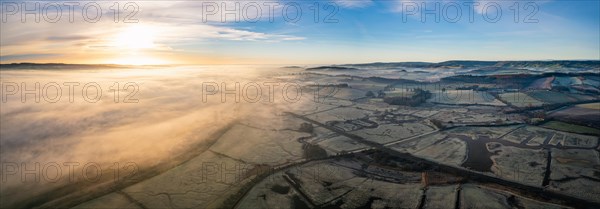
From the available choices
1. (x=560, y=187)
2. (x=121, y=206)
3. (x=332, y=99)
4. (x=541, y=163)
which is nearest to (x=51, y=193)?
(x=121, y=206)

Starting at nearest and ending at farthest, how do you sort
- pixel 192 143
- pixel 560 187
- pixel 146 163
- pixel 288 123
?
pixel 560 187
pixel 146 163
pixel 192 143
pixel 288 123

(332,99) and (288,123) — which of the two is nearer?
(288,123)

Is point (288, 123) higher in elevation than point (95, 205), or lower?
higher

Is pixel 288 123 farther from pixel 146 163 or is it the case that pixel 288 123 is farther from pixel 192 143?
pixel 146 163

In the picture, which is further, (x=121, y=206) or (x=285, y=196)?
(x=285, y=196)

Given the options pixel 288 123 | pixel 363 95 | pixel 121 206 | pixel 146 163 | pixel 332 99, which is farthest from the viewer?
pixel 363 95

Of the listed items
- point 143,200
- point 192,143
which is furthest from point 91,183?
point 192,143

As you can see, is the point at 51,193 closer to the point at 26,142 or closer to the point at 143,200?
the point at 143,200

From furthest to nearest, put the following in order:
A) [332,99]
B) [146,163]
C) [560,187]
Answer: [332,99], [146,163], [560,187]

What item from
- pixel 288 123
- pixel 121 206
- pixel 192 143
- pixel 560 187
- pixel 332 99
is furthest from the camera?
pixel 332 99
